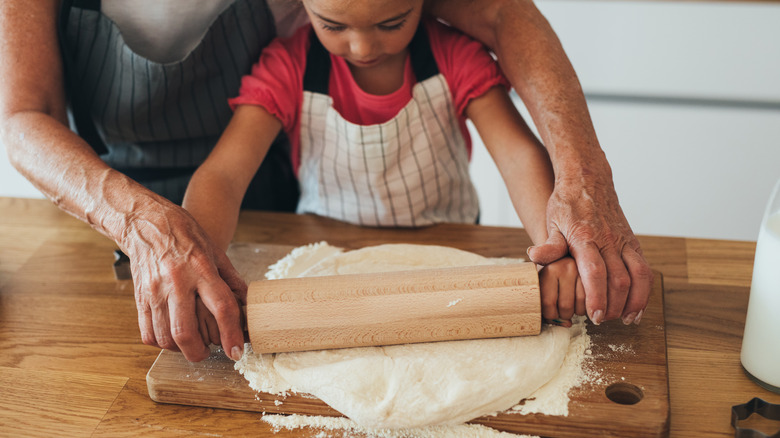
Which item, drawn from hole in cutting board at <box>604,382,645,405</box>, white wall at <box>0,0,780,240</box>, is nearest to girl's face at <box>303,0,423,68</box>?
hole in cutting board at <box>604,382,645,405</box>

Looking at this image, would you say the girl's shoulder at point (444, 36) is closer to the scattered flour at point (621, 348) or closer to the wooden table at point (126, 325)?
the wooden table at point (126, 325)

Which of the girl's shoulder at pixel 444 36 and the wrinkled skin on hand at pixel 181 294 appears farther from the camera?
the girl's shoulder at pixel 444 36

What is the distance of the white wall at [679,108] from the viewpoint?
2260mm

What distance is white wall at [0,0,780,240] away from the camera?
226cm

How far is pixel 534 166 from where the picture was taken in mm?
1007


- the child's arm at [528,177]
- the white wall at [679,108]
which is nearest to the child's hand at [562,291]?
the child's arm at [528,177]

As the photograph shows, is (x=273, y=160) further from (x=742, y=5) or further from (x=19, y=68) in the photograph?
(x=742, y=5)

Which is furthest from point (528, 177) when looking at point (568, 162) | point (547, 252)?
point (547, 252)

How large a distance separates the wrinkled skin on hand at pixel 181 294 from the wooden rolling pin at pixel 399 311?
3 cm

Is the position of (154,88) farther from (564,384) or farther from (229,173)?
(564,384)

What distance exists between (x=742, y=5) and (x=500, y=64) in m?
1.50

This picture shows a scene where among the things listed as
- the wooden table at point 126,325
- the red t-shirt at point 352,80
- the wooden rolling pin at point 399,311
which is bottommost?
the wooden table at point 126,325

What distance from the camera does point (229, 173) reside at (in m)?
1.02

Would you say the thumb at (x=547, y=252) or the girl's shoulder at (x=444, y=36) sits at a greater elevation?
the girl's shoulder at (x=444, y=36)
